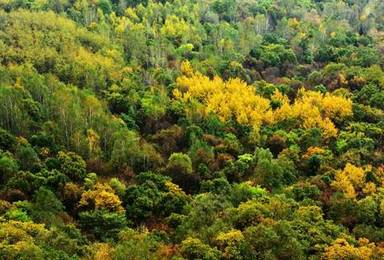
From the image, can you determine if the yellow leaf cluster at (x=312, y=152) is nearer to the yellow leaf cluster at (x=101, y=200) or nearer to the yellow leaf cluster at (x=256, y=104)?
the yellow leaf cluster at (x=256, y=104)

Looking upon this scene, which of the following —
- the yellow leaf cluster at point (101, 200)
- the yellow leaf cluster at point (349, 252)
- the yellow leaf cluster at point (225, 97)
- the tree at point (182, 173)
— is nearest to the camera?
the yellow leaf cluster at point (349, 252)

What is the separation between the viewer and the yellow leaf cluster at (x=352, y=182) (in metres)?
63.1

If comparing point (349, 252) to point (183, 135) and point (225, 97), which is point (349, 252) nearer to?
point (183, 135)

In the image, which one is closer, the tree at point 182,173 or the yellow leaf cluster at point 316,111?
the tree at point 182,173

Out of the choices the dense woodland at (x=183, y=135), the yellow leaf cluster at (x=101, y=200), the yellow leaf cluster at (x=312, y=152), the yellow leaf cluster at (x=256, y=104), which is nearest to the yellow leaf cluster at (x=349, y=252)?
the dense woodland at (x=183, y=135)

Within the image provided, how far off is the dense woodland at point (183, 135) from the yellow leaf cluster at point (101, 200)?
4.1 inches

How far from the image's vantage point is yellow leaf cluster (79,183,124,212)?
56.6 meters

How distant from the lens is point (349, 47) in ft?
346

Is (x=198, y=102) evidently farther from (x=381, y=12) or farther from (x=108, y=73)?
(x=381, y=12)

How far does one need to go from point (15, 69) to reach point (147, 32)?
109 feet

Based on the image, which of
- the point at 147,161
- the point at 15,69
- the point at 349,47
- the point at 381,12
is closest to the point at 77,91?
the point at 15,69

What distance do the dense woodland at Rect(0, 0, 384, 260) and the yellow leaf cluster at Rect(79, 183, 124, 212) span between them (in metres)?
0.10

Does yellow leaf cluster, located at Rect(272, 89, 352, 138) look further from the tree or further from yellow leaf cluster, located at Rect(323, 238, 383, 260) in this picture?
yellow leaf cluster, located at Rect(323, 238, 383, 260)

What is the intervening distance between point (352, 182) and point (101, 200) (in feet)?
86.0
